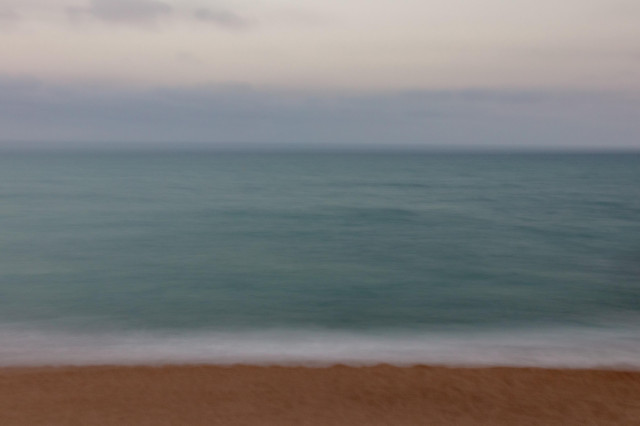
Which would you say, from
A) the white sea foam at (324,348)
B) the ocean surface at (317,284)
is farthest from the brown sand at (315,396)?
the ocean surface at (317,284)

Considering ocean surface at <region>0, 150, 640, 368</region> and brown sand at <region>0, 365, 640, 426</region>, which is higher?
brown sand at <region>0, 365, 640, 426</region>

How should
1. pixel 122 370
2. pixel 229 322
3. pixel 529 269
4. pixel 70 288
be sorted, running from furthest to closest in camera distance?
pixel 529 269 → pixel 70 288 → pixel 229 322 → pixel 122 370

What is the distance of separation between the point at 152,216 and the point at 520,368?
72.6 feet

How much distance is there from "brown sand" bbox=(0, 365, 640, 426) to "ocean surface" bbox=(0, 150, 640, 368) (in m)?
1.05

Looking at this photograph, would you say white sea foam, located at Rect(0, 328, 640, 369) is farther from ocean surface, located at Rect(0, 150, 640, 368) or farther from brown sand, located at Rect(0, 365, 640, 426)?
brown sand, located at Rect(0, 365, 640, 426)

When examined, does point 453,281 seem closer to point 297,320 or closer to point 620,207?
point 297,320

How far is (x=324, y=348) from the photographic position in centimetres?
957

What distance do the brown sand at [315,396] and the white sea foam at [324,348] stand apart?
2.72 ft

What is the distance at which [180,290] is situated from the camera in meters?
13.9

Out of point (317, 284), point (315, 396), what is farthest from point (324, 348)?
point (317, 284)

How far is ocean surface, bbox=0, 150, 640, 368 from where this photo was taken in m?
9.57

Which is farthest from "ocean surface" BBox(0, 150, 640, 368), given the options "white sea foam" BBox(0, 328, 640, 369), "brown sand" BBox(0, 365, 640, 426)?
"brown sand" BBox(0, 365, 640, 426)

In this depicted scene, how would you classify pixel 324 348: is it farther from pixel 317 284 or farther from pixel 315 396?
pixel 317 284

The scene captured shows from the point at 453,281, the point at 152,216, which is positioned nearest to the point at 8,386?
the point at 453,281
